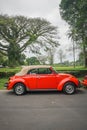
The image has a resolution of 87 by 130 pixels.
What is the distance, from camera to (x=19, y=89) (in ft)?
35.5

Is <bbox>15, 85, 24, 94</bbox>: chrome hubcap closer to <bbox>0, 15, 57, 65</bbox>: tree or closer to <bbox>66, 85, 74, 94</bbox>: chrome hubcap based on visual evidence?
<bbox>66, 85, 74, 94</bbox>: chrome hubcap

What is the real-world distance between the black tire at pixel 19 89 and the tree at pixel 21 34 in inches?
926

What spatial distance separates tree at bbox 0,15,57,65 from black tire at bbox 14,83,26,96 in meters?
23.5

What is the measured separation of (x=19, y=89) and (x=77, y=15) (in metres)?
15.4

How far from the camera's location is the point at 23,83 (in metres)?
10.8

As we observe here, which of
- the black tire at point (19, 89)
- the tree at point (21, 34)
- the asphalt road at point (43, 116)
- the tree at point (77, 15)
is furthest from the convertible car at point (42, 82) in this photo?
the tree at point (21, 34)

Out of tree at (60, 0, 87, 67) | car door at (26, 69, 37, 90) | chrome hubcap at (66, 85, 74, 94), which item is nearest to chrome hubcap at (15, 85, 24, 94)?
car door at (26, 69, 37, 90)

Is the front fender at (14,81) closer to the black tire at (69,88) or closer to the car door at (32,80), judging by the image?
the car door at (32,80)

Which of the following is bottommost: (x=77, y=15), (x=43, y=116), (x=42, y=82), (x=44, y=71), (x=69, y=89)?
(x=43, y=116)

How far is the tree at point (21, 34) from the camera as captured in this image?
3462cm

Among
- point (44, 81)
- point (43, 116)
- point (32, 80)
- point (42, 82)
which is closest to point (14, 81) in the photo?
point (32, 80)

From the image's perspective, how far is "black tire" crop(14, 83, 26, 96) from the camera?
10805 millimetres

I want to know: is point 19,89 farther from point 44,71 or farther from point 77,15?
point 77,15

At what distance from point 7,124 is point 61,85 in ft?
18.4
